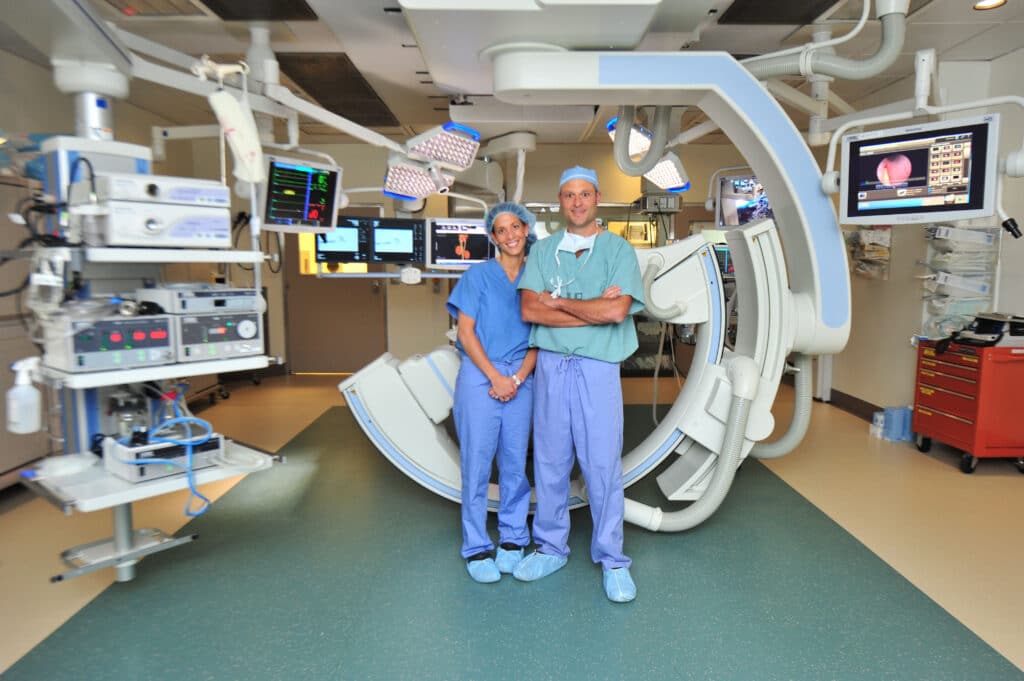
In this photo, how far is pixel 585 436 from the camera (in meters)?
2.37

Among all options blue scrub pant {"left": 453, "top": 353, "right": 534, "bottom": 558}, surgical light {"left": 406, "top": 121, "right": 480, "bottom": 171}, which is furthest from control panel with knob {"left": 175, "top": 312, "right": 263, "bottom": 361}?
surgical light {"left": 406, "top": 121, "right": 480, "bottom": 171}

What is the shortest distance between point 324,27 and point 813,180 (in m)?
2.62

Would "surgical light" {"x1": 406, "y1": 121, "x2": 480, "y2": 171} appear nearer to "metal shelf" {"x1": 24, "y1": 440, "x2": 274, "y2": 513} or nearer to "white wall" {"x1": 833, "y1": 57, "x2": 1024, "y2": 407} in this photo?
"metal shelf" {"x1": 24, "y1": 440, "x2": 274, "y2": 513}

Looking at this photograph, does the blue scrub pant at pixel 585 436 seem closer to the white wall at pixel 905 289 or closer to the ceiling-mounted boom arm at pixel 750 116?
the ceiling-mounted boom arm at pixel 750 116

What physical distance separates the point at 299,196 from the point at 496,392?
149cm

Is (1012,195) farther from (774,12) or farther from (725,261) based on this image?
(774,12)

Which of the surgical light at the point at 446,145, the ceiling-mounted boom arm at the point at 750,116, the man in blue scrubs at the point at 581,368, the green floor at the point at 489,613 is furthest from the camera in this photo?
the surgical light at the point at 446,145

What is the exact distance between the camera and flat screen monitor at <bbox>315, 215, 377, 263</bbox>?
14.0 ft

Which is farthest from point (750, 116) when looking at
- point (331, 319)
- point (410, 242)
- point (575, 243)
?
point (331, 319)

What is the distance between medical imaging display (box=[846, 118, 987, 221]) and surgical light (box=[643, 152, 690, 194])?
1.48 meters

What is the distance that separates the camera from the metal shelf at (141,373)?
1.97 meters

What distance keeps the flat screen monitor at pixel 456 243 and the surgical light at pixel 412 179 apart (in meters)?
0.34

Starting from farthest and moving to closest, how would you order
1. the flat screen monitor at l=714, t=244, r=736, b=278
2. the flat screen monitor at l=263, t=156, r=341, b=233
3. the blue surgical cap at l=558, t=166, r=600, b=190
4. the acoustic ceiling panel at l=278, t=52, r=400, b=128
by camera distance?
the flat screen monitor at l=714, t=244, r=736, b=278 < the acoustic ceiling panel at l=278, t=52, r=400, b=128 < the flat screen monitor at l=263, t=156, r=341, b=233 < the blue surgical cap at l=558, t=166, r=600, b=190

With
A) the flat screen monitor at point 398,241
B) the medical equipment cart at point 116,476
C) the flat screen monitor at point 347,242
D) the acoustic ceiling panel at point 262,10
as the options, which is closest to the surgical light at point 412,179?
the flat screen monitor at point 398,241
